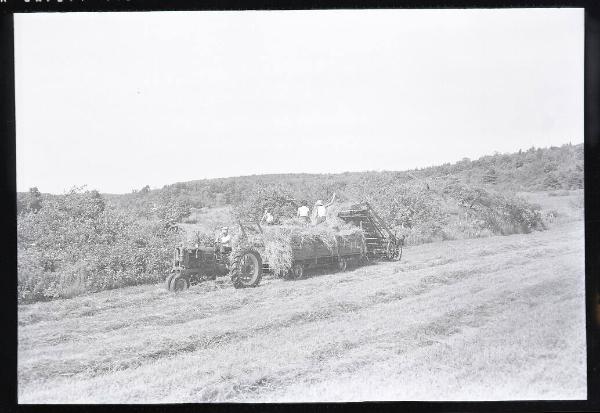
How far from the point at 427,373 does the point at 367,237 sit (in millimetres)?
1541

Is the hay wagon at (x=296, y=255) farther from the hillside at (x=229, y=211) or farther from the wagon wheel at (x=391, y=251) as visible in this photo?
the hillside at (x=229, y=211)

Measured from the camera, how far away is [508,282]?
557 cm

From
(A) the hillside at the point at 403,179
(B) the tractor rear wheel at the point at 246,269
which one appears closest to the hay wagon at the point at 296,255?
(B) the tractor rear wheel at the point at 246,269

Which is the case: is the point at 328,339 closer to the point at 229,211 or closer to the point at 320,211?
the point at 320,211

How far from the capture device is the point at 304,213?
5.69 m

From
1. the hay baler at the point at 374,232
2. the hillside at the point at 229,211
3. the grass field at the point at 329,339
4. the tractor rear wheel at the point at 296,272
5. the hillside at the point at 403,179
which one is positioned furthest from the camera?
the hay baler at the point at 374,232

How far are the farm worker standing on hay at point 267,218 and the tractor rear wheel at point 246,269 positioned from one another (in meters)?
0.35

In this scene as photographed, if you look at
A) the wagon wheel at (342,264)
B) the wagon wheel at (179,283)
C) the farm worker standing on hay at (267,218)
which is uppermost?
the farm worker standing on hay at (267,218)

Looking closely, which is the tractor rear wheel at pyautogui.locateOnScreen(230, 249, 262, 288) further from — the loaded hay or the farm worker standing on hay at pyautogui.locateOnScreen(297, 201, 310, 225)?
the farm worker standing on hay at pyautogui.locateOnScreen(297, 201, 310, 225)

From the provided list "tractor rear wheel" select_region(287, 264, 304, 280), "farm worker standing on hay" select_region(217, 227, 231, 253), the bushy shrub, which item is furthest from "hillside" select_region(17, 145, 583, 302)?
"tractor rear wheel" select_region(287, 264, 304, 280)

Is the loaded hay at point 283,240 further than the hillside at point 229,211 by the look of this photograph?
Yes

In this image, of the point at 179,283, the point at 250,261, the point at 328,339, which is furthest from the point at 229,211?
the point at 328,339

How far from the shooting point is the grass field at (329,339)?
5.23 meters

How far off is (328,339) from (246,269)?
1135 mm
